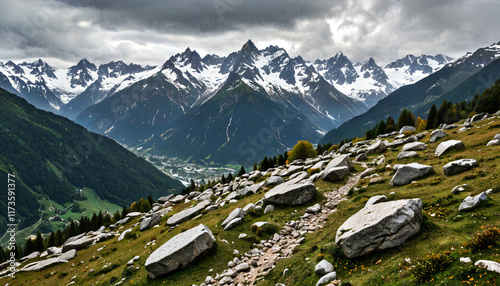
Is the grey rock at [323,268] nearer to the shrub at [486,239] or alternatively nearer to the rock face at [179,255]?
the shrub at [486,239]

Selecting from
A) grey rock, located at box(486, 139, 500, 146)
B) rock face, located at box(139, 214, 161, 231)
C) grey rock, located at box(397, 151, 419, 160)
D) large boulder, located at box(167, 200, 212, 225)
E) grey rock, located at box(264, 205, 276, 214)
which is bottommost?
rock face, located at box(139, 214, 161, 231)

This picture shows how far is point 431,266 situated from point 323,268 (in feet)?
24.6

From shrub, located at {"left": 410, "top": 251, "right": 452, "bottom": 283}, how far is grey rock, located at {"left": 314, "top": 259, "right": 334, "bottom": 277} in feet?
20.0

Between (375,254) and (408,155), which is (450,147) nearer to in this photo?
(408,155)

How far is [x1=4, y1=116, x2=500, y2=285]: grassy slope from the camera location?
15747 mm

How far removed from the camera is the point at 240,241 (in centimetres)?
3120

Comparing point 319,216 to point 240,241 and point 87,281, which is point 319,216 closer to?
point 240,241

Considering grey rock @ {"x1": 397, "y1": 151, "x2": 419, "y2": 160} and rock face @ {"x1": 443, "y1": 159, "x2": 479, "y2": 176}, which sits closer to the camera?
rock face @ {"x1": 443, "y1": 159, "x2": 479, "y2": 176}

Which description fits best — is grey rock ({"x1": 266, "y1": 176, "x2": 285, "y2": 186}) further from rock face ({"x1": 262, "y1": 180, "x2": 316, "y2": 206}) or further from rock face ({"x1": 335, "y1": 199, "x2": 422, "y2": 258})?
rock face ({"x1": 335, "y1": 199, "x2": 422, "y2": 258})

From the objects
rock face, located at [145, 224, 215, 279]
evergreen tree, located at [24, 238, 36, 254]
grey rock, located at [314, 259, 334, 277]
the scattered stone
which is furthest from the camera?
evergreen tree, located at [24, 238, 36, 254]

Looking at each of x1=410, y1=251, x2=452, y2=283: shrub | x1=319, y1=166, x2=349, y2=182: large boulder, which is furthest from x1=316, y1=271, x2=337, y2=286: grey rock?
x1=319, y1=166, x2=349, y2=182: large boulder

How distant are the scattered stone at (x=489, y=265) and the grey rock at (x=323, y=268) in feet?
29.9

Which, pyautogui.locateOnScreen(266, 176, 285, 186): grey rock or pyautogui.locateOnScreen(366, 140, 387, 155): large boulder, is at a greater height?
pyautogui.locateOnScreen(366, 140, 387, 155): large boulder

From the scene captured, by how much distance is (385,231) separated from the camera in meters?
17.9
